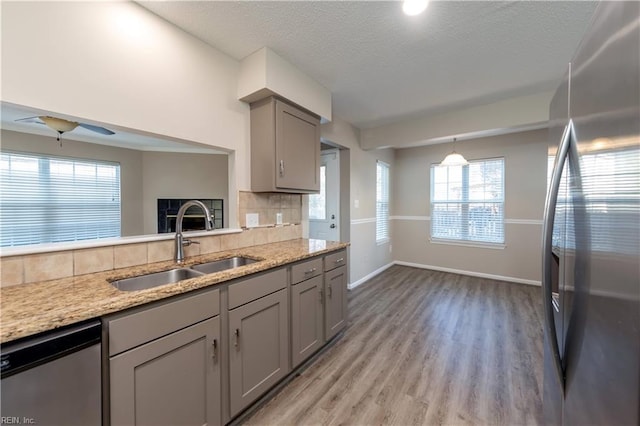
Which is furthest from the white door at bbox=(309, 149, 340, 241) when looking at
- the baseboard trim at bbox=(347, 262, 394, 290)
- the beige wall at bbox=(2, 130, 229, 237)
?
the beige wall at bbox=(2, 130, 229, 237)

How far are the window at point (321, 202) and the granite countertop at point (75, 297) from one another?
2499 millimetres

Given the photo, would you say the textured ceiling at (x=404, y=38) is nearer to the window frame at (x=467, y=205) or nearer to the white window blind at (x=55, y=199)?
the window frame at (x=467, y=205)

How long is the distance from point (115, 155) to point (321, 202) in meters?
3.75

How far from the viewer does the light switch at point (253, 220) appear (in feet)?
7.47

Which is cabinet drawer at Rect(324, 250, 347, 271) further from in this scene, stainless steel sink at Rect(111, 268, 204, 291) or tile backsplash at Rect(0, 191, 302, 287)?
stainless steel sink at Rect(111, 268, 204, 291)

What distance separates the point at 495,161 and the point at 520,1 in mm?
3188

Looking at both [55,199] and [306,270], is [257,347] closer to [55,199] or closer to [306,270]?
[306,270]

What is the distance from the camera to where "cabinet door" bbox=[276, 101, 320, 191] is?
220cm

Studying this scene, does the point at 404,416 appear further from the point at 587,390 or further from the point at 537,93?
the point at 537,93

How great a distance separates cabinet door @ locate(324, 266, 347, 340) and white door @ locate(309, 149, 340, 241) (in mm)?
1476

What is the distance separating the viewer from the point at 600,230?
0.58 m

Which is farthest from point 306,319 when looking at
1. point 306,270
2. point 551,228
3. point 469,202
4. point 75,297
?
point 469,202

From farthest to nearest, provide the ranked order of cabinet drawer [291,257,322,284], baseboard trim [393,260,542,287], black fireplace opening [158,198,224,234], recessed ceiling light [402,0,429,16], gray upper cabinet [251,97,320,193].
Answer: black fireplace opening [158,198,224,234]
baseboard trim [393,260,542,287]
gray upper cabinet [251,97,320,193]
cabinet drawer [291,257,322,284]
recessed ceiling light [402,0,429,16]

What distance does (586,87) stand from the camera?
708mm
